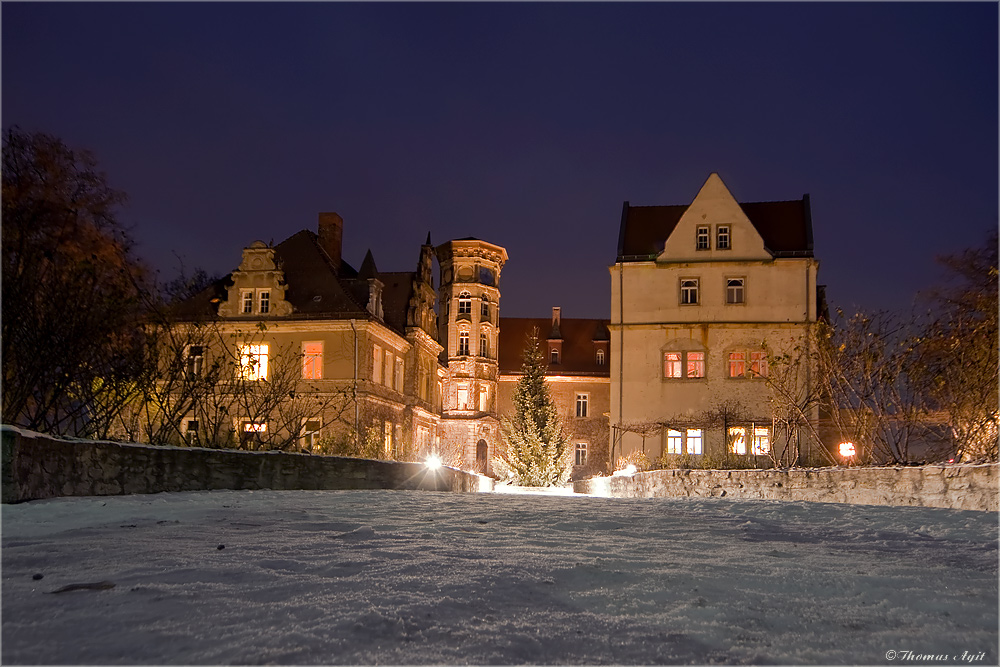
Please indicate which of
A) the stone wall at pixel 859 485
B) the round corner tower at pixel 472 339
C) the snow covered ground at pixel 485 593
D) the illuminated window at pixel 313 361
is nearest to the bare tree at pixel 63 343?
the snow covered ground at pixel 485 593

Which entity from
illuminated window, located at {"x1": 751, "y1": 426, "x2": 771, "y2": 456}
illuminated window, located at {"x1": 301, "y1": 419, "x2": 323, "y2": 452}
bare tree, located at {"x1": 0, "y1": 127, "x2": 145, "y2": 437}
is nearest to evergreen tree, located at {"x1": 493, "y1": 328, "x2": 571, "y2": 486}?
illuminated window, located at {"x1": 751, "y1": 426, "x2": 771, "y2": 456}

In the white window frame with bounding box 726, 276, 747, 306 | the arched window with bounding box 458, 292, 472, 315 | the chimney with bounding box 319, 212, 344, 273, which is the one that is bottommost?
the white window frame with bounding box 726, 276, 747, 306

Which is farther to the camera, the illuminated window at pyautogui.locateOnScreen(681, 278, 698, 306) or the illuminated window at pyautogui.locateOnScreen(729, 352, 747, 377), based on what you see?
the illuminated window at pyautogui.locateOnScreen(681, 278, 698, 306)

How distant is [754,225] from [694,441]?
34.6ft

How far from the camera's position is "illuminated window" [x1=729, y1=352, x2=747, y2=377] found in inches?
1455

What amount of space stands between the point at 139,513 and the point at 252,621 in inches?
202

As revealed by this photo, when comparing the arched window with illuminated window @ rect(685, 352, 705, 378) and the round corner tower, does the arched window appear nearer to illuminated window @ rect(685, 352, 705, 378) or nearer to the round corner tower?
the round corner tower

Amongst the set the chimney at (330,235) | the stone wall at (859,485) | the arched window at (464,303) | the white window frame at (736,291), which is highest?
the chimney at (330,235)

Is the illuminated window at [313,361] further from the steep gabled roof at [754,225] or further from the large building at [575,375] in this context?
the large building at [575,375]

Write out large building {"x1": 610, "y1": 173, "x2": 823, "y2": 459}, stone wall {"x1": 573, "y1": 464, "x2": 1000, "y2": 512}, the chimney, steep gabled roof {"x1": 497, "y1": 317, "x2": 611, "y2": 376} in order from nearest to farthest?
stone wall {"x1": 573, "y1": 464, "x2": 1000, "y2": 512}
large building {"x1": 610, "y1": 173, "x2": 823, "y2": 459}
the chimney
steep gabled roof {"x1": 497, "y1": 317, "x2": 611, "y2": 376}

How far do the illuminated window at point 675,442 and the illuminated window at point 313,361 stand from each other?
15754 millimetres

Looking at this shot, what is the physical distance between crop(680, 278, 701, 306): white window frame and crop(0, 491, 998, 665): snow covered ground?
3052 centimetres

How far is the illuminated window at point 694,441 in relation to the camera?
1447 inches

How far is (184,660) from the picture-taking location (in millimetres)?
3240
